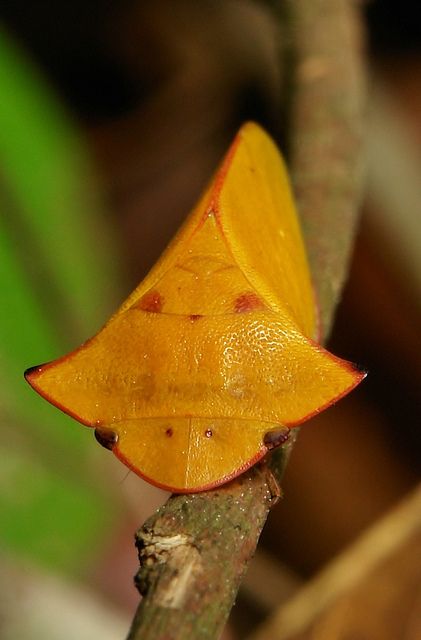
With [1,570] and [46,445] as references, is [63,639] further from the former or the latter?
[46,445]

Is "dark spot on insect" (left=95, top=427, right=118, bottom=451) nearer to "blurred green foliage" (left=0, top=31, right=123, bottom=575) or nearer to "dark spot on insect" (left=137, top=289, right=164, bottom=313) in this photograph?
"dark spot on insect" (left=137, top=289, right=164, bottom=313)

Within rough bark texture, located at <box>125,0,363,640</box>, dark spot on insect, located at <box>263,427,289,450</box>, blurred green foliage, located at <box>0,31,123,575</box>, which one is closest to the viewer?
rough bark texture, located at <box>125,0,363,640</box>

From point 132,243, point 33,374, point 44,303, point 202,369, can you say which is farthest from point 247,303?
point 132,243

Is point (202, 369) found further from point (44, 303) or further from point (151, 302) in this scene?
point (44, 303)

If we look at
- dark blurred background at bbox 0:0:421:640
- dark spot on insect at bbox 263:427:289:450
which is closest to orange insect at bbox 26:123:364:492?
dark spot on insect at bbox 263:427:289:450

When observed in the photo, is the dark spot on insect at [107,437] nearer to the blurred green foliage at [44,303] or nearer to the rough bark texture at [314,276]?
the rough bark texture at [314,276]
